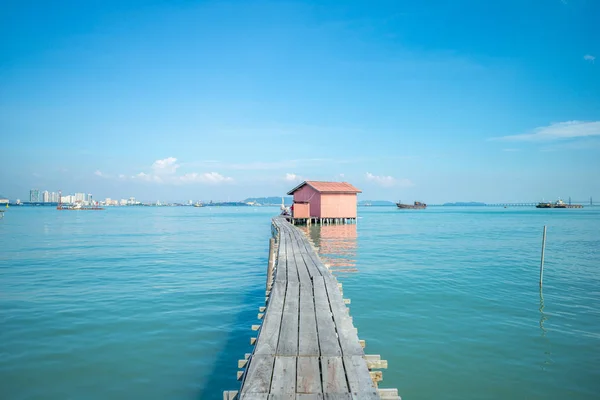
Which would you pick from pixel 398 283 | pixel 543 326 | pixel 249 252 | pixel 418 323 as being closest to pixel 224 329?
pixel 418 323

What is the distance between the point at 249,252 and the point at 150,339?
15.9 m

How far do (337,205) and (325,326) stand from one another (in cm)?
3722

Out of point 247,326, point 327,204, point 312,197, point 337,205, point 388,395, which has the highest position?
point 312,197

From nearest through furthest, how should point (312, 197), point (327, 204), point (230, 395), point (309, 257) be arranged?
point (230, 395), point (309, 257), point (327, 204), point (312, 197)

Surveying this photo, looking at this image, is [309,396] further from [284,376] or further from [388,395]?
[388,395]

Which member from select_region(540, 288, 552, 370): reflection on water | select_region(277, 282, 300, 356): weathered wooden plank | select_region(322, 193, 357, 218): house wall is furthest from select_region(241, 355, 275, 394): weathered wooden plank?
select_region(322, 193, 357, 218): house wall

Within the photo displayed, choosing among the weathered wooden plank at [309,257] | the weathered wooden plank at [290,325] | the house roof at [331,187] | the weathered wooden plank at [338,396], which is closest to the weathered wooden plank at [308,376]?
the weathered wooden plank at [338,396]

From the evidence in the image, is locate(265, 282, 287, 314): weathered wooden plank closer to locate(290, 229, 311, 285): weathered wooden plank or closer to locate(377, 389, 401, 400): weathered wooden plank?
locate(290, 229, 311, 285): weathered wooden plank

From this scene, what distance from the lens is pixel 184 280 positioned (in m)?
15.1

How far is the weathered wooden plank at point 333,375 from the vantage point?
4211mm

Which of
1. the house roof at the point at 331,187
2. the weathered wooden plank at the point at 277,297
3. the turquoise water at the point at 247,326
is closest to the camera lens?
the turquoise water at the point at 247,326

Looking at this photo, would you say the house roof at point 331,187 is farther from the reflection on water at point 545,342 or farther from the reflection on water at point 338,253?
the reflection on water at point 545,342

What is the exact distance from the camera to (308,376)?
4480 millimetres

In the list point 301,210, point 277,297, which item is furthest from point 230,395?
point 301,210
